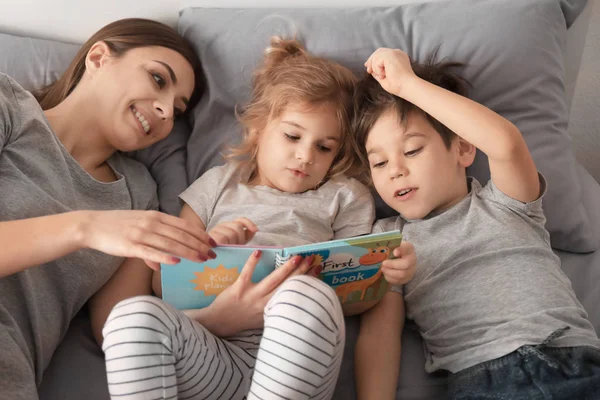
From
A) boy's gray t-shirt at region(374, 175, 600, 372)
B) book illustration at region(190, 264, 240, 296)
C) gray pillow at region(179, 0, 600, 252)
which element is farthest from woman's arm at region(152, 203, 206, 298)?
boy's gray t-shirt at region(374, 175, 600, 372)

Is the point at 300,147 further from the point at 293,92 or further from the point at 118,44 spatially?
the point at 118,44

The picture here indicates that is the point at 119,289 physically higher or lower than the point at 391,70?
lower

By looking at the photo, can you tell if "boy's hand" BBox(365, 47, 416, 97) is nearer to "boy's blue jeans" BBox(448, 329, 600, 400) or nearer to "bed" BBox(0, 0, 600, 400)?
"bed" BBox(0, 0, 600, 400)

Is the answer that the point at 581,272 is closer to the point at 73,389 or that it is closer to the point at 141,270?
the point at 141,270

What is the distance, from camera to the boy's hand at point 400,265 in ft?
3.23

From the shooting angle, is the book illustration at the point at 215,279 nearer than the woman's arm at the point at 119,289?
Yes

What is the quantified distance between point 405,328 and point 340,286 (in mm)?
253

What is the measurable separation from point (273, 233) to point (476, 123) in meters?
0.46

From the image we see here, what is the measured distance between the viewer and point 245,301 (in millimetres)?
976

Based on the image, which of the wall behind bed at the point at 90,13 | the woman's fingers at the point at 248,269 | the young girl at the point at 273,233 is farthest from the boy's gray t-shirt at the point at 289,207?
the wall behind bed at the point at 90,13

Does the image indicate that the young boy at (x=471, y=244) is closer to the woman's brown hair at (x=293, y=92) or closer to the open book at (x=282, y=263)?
the woman's brown hair at (x=293, y=92)

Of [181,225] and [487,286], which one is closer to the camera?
[181,225]

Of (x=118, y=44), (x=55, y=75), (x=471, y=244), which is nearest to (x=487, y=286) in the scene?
(x=471, y=244)

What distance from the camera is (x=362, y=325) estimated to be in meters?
1.14
